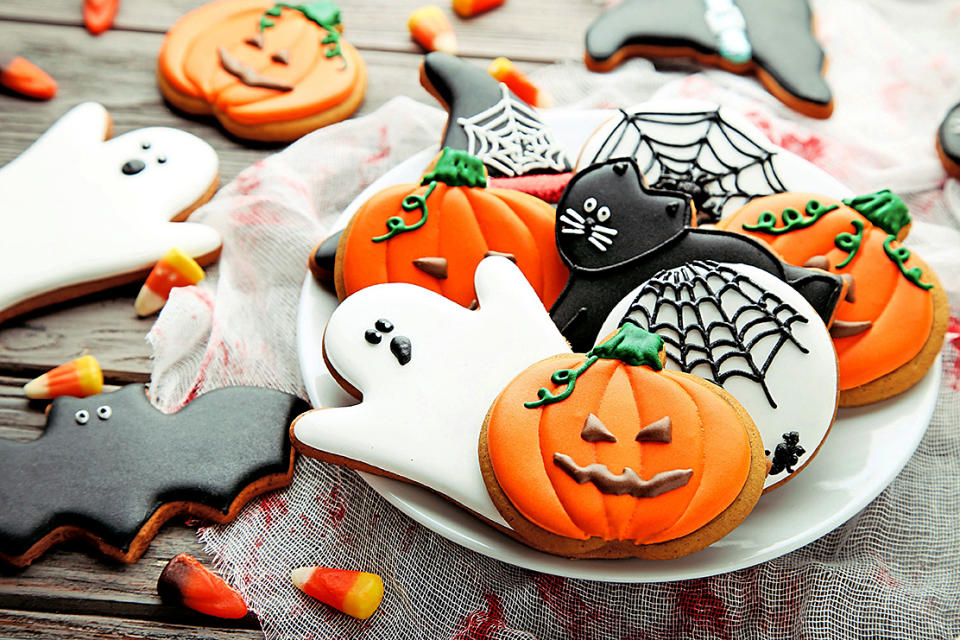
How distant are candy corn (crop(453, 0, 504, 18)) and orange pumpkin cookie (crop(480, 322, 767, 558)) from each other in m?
1.54

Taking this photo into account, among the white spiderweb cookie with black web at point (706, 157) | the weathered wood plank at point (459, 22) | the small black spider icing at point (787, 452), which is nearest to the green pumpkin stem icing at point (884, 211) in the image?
the white spiderweb cookie with black web at point (706, 157)

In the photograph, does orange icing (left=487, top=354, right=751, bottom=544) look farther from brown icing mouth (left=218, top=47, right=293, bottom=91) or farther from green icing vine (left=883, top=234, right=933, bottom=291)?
brown icing mouth (left=218, top=47, right=293, bottom=91)

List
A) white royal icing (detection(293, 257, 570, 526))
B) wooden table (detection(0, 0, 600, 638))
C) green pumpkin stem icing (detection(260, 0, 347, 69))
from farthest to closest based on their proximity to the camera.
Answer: green pumpkin stem icing (detection(260, 0, 347, 69)) → wooden table (detection(0, 0, 600, 638)) → white royal icing (detection(293, 257, 570, 526))

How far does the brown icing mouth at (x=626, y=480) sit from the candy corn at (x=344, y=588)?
43 cm

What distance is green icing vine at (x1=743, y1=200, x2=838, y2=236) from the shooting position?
1590 mm

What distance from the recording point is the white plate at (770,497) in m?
1.33

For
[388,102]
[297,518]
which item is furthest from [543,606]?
[388,102]

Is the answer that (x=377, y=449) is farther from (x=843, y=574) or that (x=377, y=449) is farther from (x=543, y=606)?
(x=843, y=574)

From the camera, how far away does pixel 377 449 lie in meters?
1.36

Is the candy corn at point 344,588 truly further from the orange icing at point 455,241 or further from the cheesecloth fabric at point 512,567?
the orange icing at point 455,241

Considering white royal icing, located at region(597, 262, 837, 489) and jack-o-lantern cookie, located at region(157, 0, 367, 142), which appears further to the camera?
jack-o-lantern cookie, located at region(157, 0, 367, 142)

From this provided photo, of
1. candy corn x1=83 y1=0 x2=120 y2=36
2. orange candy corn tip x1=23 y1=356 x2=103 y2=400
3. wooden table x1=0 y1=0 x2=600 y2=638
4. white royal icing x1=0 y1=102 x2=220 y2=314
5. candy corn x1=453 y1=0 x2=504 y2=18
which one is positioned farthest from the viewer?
candy corn x1=453 y1=0 x2=504 y2=18

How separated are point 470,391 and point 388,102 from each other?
3.66ft

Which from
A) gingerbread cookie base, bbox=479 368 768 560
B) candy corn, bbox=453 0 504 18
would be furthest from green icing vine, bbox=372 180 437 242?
candy corn, bbox=453 0 504 18
